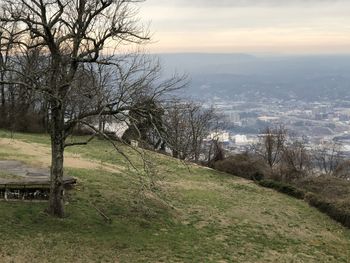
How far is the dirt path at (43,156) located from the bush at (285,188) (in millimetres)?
11802

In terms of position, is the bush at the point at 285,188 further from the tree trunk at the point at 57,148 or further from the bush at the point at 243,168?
the tree trunk at the point at 57,148

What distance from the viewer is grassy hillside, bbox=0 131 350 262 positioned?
1500 cm

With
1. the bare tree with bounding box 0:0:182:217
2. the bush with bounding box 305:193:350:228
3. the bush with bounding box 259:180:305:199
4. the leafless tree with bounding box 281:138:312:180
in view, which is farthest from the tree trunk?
the leafless tree with bounding box 281:138:312:180

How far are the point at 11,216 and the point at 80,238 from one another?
2809 mm

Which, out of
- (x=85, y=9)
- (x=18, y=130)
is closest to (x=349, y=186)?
(x=85, y=9)

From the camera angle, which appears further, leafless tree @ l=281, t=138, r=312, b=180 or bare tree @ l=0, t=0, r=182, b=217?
leafless tree @ l=281, t=138, r=312, b=180

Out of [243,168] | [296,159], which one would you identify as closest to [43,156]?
[243,168]

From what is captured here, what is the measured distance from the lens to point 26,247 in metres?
14.0

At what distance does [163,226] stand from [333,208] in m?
13.2

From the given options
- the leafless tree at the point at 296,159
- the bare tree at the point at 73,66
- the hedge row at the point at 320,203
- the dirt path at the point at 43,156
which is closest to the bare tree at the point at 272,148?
the leafless tree at the point at 296,159

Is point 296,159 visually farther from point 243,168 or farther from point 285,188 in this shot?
point 285,188

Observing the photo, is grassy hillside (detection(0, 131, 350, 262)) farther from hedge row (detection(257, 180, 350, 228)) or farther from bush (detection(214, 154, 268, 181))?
bush (detection(214, 154, 268, 181))

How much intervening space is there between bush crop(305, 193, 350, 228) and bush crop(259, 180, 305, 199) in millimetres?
2067

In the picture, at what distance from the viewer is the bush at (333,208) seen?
86.2 ft
